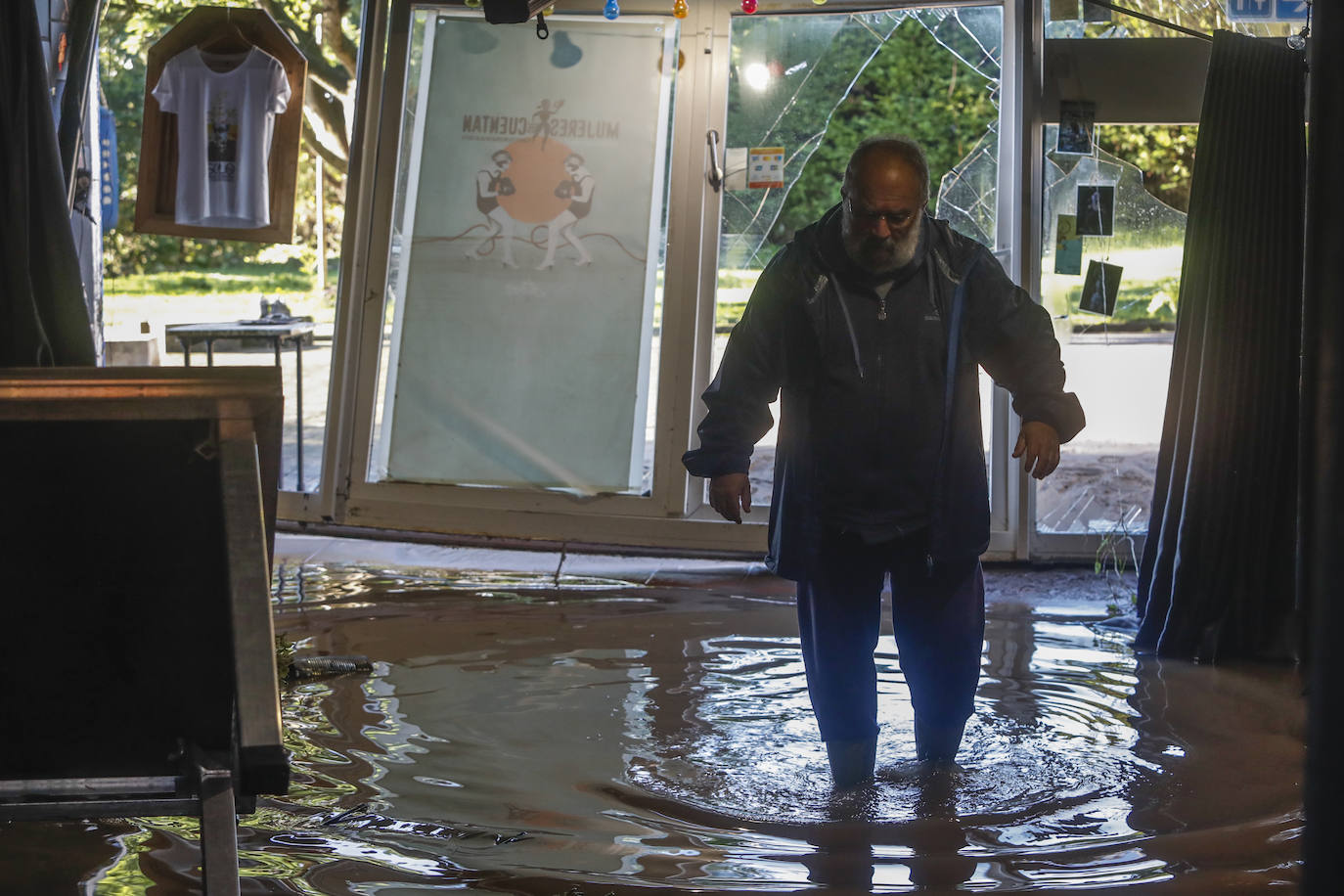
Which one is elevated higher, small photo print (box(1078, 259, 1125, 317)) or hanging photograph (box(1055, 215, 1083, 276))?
hanging photograph (box(1055, 215, 1083, 276))

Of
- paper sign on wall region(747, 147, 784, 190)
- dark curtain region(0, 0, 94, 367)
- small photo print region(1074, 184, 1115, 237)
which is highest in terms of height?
paper sign on wall region(747, 147, 784, 190)

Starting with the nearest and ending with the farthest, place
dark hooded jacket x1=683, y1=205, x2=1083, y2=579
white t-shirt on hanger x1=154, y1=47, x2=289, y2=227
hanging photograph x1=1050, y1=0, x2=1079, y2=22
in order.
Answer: dark hooded jacket x1=683, y1=205, x2=1083, y2=579, hanging photograph x1=1050, y1=0, x2=1079, y2=22, white t-shirt on hanger x1=154, y1=47, x2=289, y2=227

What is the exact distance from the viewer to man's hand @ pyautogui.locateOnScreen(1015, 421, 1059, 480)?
3008 mm

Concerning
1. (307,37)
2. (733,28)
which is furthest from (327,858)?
(307,37)

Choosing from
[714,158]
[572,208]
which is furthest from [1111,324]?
[572,208]

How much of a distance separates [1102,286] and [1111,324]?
0.64 ft

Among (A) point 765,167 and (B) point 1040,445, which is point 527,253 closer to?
(A) point 765,167

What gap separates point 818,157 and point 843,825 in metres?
5.04

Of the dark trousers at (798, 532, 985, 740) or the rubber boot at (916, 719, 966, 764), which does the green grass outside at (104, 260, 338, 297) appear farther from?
the rubber boot at (916, 719, 966, 764)

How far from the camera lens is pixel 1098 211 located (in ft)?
17.7

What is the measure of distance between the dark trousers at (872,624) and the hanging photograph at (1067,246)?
257 centimetres

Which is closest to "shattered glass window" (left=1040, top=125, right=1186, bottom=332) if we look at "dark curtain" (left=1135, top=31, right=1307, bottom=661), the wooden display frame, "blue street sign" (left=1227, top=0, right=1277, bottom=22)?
"blue street sign" (left=1227, top=0, right=1277, bottom=22)

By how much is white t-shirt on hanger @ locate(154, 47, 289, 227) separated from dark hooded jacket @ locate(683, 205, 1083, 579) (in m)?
3.26

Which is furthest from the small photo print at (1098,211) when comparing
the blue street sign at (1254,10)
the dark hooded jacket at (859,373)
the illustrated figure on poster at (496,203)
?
the dark hooded jacket at (859,373)
